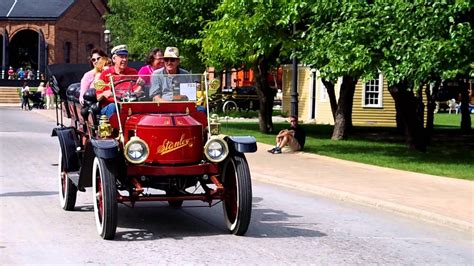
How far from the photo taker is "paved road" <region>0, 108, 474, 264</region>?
27.4ft

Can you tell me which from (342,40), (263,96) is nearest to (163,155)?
(342,40)

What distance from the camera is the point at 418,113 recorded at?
80.3 feet

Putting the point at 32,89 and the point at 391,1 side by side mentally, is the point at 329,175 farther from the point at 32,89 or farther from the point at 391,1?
the point at 32,89

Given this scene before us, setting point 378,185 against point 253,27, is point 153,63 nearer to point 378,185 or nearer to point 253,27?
point 378,185

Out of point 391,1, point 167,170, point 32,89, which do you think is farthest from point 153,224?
point 32,89

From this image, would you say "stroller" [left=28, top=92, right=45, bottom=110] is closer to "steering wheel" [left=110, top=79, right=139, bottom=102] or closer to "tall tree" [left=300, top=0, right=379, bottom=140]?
"tall tree" [left=300, top=0, right=379, bottom=140]

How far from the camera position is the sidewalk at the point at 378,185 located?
1191 centimetres

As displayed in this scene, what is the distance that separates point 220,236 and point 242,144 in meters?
1.12

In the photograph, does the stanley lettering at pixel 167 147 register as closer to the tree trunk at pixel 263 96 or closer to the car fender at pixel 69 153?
the car fender at pixel 69 153

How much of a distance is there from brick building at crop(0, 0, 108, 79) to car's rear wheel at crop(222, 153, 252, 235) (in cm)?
5596

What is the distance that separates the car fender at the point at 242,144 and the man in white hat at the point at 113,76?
4.61 feet

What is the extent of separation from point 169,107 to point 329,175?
728 cm

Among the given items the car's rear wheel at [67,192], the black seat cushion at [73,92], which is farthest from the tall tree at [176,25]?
the car's rear wheel at [67,192]

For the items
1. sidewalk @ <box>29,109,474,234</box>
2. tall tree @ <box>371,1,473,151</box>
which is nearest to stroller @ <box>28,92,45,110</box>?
sidewalk @ <box>29,109,474,234</box>
